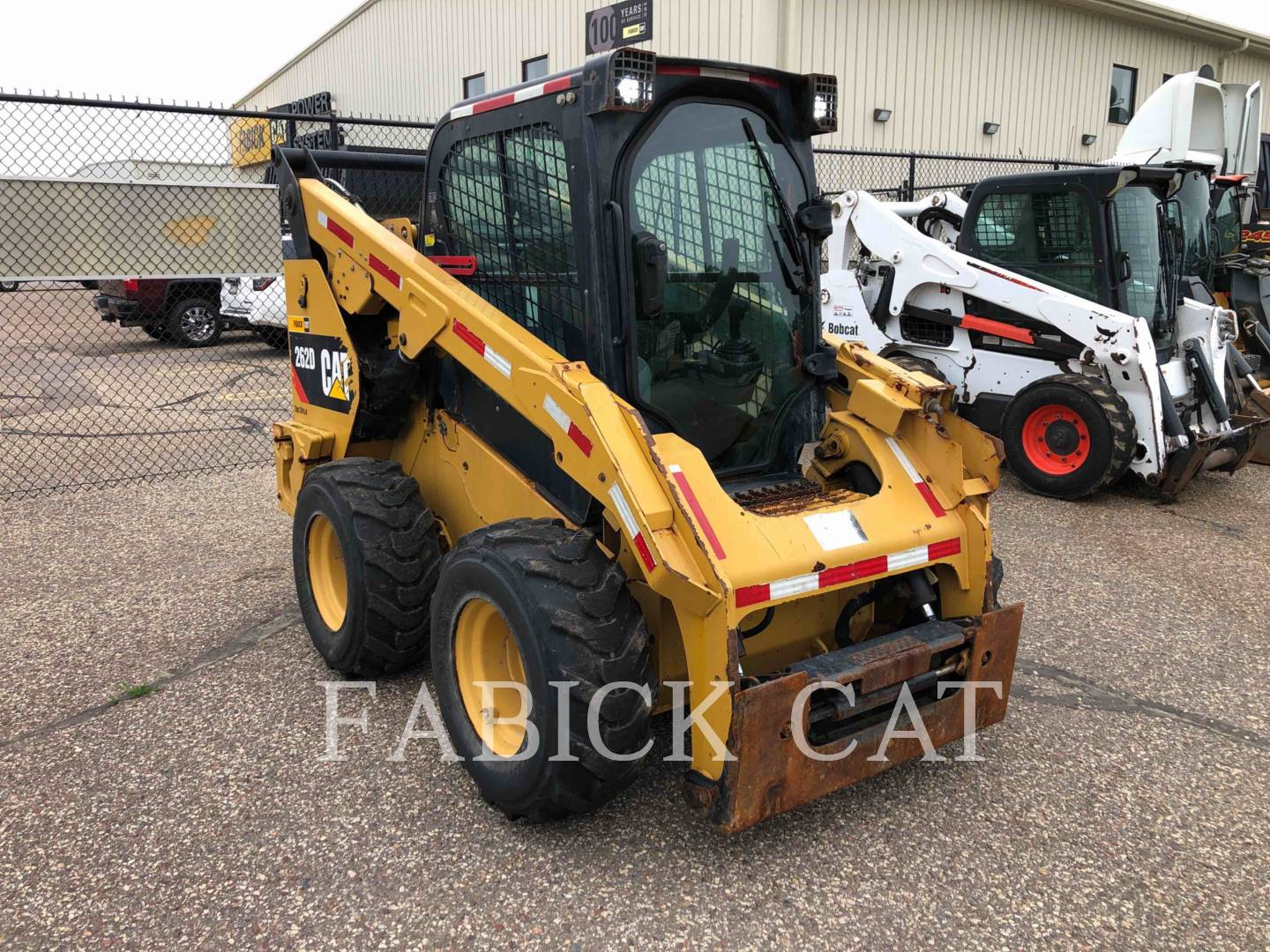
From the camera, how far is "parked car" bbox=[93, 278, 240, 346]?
464 inches

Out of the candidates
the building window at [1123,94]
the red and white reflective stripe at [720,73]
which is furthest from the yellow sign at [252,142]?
the building window at [1123,94]

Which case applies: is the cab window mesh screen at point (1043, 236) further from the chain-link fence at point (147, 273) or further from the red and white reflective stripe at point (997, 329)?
the chain-link fence at point (147, 273)

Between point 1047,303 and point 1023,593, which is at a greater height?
point 1047,303

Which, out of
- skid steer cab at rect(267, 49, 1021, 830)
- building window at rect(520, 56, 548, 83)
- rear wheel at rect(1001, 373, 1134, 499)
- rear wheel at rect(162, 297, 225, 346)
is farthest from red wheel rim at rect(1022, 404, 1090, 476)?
building window at rect(520, 56, 548, 83)

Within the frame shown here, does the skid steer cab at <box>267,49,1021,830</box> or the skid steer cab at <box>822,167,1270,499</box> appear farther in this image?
the skid steer cab at <box>822,167,1270,499</box>

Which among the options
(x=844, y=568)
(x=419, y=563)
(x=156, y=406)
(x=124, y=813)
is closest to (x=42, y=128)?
(x=156, y=406)

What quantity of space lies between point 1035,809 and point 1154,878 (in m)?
0.39

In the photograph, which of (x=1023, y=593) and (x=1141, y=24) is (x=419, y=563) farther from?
(x=1141, y=24)

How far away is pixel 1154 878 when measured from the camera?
266 centimetres

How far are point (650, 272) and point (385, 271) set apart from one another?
1.14 meters

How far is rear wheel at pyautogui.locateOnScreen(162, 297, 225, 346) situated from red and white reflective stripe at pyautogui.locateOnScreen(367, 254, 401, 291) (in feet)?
33.5

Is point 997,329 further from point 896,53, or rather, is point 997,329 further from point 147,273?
point 896,53

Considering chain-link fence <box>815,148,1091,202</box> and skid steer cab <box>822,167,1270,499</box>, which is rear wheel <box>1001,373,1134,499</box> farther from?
chain-link fence <box>815,148,1091,202</box>

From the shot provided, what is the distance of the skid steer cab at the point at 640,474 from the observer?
255 cm
